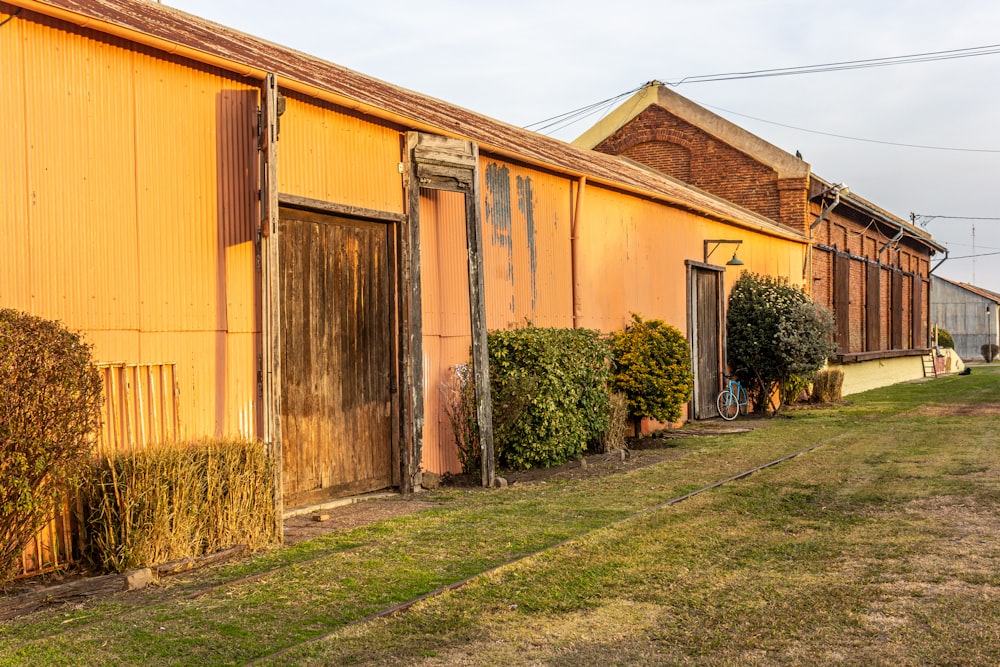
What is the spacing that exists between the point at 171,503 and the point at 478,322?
4865mm

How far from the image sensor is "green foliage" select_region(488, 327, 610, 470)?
1128 centimetres

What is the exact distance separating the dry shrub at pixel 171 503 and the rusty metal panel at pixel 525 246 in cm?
534

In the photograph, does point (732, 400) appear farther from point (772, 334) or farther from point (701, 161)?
point (701, 161)

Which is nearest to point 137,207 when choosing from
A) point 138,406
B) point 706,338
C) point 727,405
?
point 138,406

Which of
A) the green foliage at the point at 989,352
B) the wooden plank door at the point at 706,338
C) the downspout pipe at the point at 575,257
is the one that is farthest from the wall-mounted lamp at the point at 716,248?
the green foliage at the point at 989,352

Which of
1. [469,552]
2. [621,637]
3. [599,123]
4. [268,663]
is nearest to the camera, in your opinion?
[268,663]

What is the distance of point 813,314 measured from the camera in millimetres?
19922

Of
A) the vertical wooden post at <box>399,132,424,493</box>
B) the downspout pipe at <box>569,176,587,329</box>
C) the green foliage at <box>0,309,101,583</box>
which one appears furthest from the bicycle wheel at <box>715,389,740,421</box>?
the green foliage at <box>0,309,101,583</box>

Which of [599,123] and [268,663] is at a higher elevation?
[599,123]

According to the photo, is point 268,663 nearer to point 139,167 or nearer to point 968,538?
point 139,167

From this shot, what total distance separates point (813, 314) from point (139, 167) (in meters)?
15.5

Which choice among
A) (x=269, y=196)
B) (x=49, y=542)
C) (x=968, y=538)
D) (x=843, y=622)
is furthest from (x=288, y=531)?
(x=968, y=538)

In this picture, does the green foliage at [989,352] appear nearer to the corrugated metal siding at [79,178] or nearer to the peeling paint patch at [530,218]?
the peeling paint patch at [530,218]

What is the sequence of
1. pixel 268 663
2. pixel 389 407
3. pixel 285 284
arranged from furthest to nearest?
pixel 389 407 → pixel 285 284 → pixel 268 663
